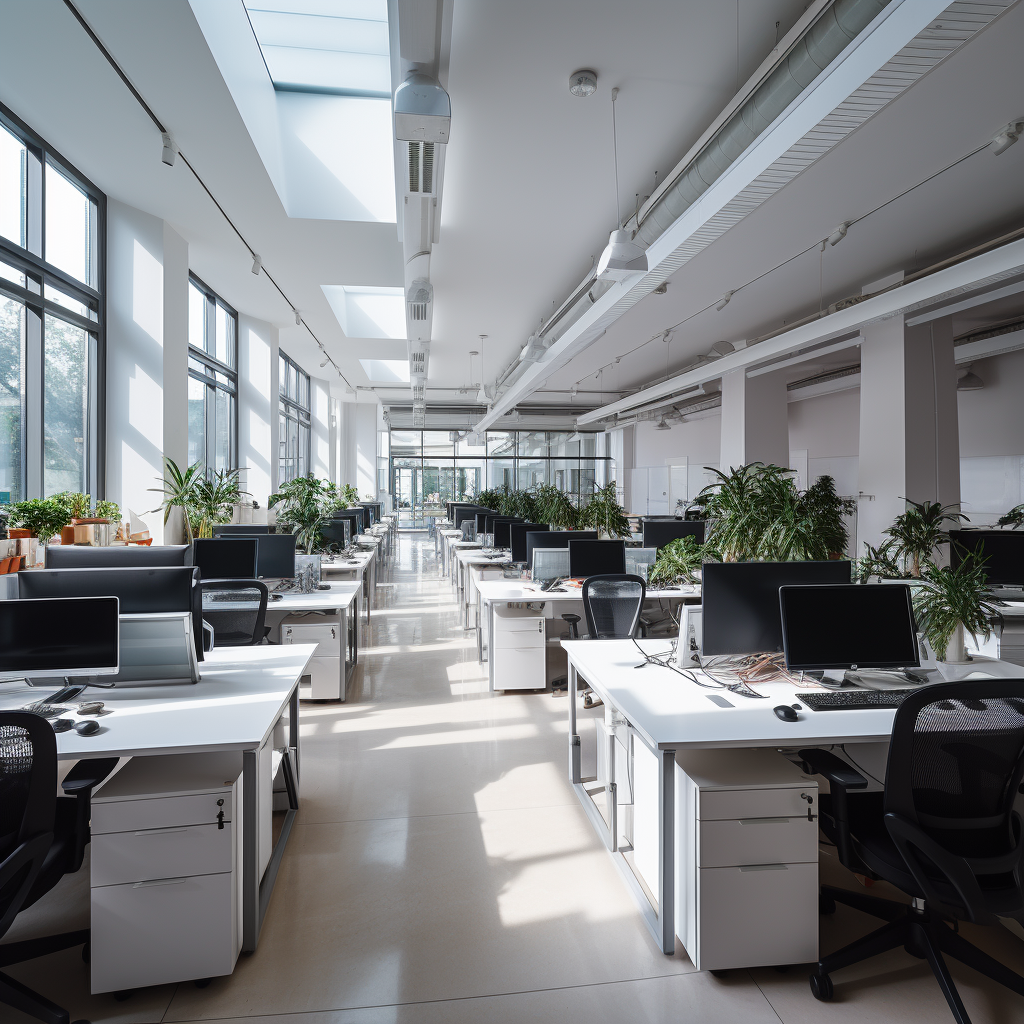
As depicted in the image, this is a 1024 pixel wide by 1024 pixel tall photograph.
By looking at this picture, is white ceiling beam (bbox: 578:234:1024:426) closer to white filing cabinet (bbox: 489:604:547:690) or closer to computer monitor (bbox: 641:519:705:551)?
computer monitor (bbox: 641:519:705:551)

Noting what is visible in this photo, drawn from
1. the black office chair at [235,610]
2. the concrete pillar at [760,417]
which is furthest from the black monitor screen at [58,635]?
the concrete pillar at [760,417]

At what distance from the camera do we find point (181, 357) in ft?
22.1

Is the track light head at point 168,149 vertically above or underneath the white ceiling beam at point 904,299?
above

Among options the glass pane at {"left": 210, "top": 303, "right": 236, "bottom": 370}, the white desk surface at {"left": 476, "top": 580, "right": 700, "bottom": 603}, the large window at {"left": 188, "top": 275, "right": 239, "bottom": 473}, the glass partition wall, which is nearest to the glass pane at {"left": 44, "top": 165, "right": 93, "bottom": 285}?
the large window at {"left": 188, "top": 275, "right": 239, "bottom": 473}

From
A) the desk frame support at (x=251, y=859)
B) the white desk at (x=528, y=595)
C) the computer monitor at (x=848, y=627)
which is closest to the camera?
the desk frame support at (x=251, y=859)

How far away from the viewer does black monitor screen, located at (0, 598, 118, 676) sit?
2.42 meters

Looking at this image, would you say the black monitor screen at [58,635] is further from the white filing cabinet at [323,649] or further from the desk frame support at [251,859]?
the white filing cabinet at [323,649]

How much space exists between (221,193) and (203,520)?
10.3ft

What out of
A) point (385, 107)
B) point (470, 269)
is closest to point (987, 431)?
point (470, 269)

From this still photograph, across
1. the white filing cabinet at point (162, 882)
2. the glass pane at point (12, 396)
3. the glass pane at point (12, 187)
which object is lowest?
the white filing cabinet at point (162, 882)

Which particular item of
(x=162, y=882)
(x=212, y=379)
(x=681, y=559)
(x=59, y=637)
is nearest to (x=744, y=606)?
(x=681, y=559)

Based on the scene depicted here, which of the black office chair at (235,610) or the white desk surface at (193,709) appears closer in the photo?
the white desk surface at (193,709)

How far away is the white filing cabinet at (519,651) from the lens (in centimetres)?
500

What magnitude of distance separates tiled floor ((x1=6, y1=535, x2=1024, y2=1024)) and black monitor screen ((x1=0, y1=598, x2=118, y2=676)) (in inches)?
35.9
